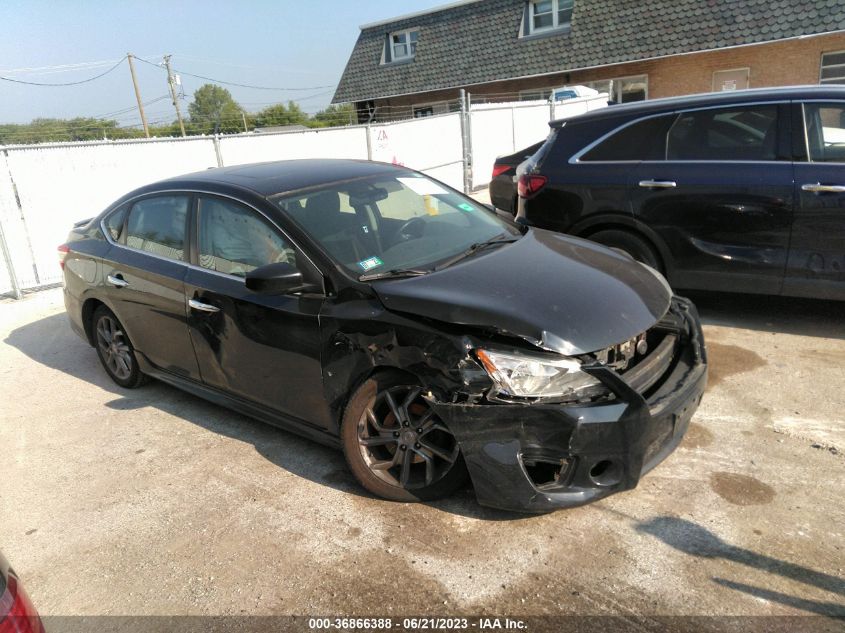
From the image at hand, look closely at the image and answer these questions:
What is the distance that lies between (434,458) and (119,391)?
315 cm

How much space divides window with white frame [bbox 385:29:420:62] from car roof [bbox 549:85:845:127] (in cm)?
2244

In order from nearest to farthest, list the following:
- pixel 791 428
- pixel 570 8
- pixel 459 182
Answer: pixel 791 428 → pixel 459 182 → pixel 570 8

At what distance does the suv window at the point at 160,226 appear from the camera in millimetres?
4195

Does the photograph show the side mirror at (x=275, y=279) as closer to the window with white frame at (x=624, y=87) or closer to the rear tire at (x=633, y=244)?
the rear tire at (x=633, y=244)

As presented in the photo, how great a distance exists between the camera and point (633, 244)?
5.48 meters

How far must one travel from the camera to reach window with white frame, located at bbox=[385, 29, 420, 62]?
26406 millimetres

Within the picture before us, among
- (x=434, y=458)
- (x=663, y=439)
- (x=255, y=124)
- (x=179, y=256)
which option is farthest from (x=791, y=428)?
(x=255, y=124)

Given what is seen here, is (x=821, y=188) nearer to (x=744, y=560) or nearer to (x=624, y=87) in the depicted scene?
(x=744, y=560)

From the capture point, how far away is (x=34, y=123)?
1420 inches

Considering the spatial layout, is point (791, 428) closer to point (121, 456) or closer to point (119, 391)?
point (121, 456)

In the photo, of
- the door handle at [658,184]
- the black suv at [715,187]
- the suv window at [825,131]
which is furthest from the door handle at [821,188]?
the door handle at [658,184]

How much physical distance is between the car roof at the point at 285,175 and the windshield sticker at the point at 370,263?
71 centimetres

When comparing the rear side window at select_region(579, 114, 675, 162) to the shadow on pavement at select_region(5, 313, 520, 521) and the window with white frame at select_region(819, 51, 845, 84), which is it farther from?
the window with white frame at select_region(819, 51, 845, 84)

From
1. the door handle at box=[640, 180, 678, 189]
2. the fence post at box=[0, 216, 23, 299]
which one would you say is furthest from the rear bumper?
the door handle at box=[640, 180, 678, 189]
